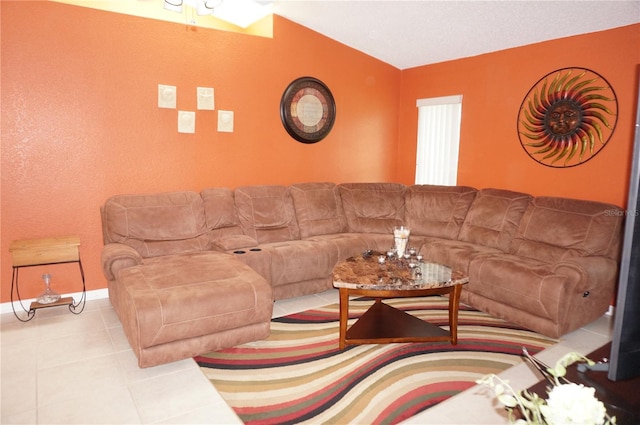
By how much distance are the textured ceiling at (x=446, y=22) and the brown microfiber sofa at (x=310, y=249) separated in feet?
5.12

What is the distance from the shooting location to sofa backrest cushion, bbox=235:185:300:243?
13.5 ft

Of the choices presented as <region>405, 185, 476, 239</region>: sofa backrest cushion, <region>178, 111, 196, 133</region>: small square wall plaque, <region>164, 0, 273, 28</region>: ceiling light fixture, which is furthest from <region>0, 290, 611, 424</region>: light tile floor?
<region>164, 0, 273, 28</region>: ceiling light fixture

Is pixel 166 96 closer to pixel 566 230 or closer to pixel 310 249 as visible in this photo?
pixel 310 249

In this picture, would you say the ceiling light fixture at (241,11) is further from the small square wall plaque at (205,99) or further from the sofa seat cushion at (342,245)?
the sofa seat cushion at (342,245)

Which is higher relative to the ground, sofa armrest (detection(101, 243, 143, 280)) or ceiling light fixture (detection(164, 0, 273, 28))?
ceiling light fixture (detection(164, 0, 273, 28))

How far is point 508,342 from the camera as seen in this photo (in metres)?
2.93

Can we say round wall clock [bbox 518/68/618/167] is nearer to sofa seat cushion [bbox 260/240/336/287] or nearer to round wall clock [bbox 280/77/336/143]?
round wall clock [bbox 280/77/336/143]

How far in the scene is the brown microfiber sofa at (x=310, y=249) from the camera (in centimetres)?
264

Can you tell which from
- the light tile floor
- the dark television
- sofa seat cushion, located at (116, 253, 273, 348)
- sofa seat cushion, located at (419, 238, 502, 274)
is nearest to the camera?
the dark television

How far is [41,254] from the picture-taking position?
3.24 metres

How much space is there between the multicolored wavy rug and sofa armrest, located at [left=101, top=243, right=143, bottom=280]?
0.98m

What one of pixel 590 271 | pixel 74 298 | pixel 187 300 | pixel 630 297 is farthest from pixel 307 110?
pixel 630 297

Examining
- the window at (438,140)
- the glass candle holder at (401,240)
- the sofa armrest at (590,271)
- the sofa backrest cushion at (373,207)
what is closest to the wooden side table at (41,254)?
the glass candle holder at (401,240)

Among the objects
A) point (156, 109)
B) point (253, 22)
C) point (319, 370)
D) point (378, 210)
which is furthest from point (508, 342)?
point (253, 22)
